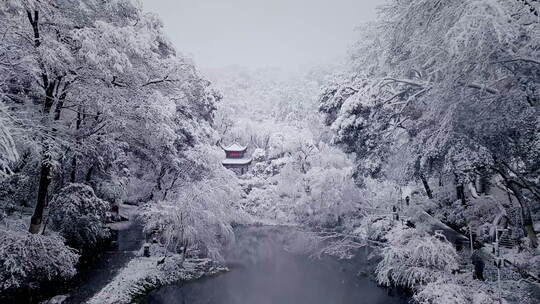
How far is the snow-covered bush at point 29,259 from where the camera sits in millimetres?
7129

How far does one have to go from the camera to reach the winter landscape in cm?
594

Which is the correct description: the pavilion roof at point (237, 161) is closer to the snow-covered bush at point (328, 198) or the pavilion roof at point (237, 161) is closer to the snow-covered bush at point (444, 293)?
the snow-covered bush at point (328, 198)

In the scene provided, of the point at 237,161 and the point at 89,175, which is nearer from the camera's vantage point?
the point at 89,175

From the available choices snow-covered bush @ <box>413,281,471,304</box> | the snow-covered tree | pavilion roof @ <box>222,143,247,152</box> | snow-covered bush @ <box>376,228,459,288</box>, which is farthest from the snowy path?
pavilion roof @ <box>222,143,247,152</box>

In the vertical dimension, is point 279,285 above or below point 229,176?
below

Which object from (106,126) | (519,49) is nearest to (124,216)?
(106,126)

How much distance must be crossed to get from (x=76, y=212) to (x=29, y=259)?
7.72ft

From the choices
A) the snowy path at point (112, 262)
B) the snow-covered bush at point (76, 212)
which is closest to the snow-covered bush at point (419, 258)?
the snowy path at point (112, 262)

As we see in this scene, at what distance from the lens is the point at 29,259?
7.40m

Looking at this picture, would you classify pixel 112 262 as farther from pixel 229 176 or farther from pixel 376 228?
pixel 376 228

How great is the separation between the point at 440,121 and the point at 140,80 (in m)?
7.52

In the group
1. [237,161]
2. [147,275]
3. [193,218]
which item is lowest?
[147,275]

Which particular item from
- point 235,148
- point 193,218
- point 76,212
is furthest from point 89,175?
point 235,148

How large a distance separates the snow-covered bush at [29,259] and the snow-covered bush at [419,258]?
8646mm
